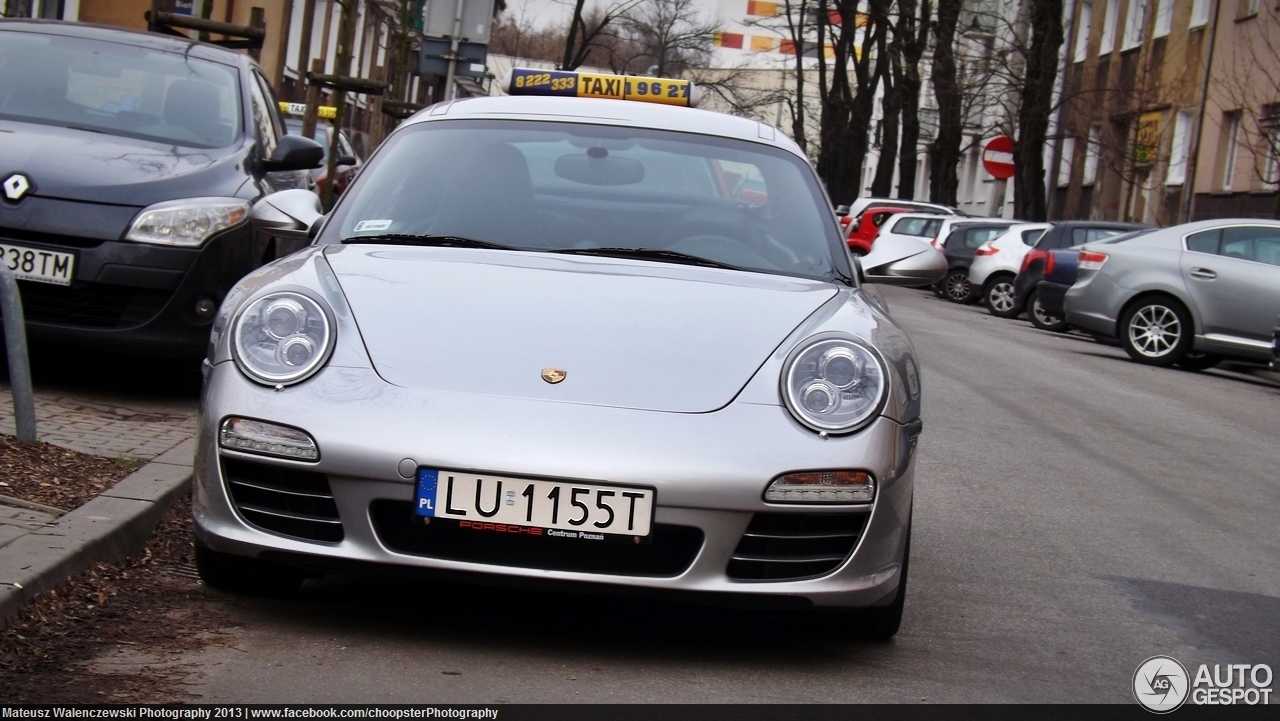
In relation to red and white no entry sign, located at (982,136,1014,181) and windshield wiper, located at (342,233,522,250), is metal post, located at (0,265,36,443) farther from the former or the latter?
red and white no entry sign, located at (982,136,1014,181)

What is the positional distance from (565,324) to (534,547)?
25.2 inches

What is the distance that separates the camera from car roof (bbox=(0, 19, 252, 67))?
852 cm

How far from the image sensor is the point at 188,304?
715cm

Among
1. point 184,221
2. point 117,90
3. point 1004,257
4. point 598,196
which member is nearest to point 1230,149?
point 1004,257

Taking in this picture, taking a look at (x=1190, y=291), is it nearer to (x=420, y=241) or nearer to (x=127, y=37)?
(x=127, y=37)

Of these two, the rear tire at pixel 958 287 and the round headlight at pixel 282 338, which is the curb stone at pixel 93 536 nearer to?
the round headlight at pixel 282 338

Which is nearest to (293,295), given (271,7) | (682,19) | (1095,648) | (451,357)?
(451,357)

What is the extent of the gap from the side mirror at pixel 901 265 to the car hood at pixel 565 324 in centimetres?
103

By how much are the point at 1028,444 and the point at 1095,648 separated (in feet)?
15.7

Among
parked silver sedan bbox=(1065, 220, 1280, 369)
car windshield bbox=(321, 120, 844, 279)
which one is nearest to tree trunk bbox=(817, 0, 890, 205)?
parked silver sedan bbox=(1065, 220, 1280, 369)

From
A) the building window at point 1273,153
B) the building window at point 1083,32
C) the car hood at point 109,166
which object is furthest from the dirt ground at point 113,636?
the building window at point 1083,32

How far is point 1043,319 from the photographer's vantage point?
21328 mm

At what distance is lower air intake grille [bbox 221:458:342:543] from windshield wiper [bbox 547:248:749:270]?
1.25 m

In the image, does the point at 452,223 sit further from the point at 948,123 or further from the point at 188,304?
the point at 948,123
